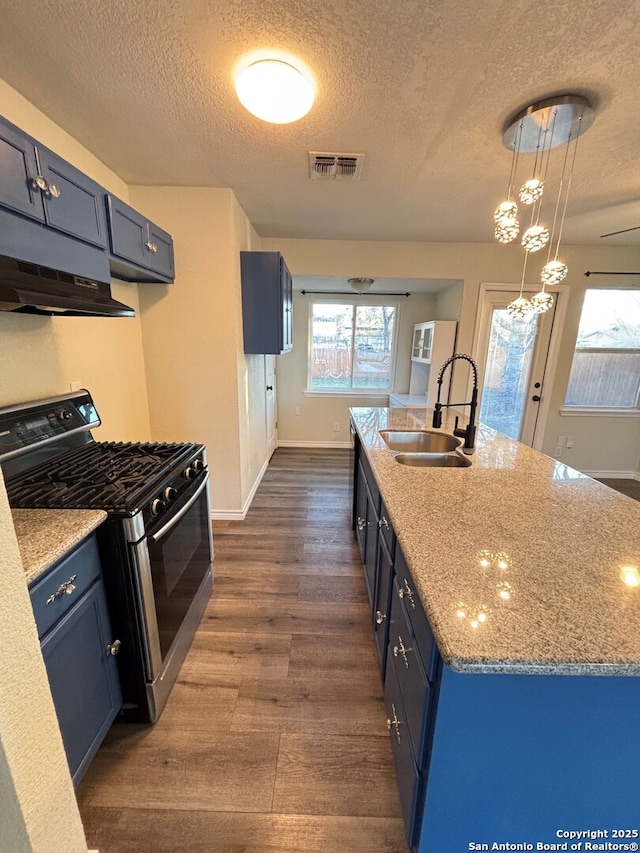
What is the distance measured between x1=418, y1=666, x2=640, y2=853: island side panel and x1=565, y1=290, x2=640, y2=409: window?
411 centimetres

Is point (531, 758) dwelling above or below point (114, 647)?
above

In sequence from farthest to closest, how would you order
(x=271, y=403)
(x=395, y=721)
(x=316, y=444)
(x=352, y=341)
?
(x=316, y=444)
(x=352, y=341)
(x=271, y=403)
(x=395, y=721)

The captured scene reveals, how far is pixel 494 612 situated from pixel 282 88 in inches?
75.6

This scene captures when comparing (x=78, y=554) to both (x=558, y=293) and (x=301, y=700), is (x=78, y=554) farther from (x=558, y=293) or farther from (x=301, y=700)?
(x=558, y=293)

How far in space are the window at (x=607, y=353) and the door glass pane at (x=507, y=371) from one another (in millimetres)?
550

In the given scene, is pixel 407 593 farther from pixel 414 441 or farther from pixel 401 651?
pixel 414 441

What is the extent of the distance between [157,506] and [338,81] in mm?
1898

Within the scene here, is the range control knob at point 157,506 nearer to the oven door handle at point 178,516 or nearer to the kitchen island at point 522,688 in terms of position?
the oven door handle at point 178,516

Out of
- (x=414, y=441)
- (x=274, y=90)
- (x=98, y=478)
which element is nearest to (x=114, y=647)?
(x=98, y=478)

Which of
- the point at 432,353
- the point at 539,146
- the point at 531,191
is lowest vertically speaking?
the point at 432,353

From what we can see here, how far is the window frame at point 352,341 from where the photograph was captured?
15.4 ft

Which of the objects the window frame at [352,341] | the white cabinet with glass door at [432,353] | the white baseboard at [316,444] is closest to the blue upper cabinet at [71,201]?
the white cabinet with glass door at [432,353]

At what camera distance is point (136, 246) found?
Answer: 1.91 metres

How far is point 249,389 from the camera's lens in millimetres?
3145
